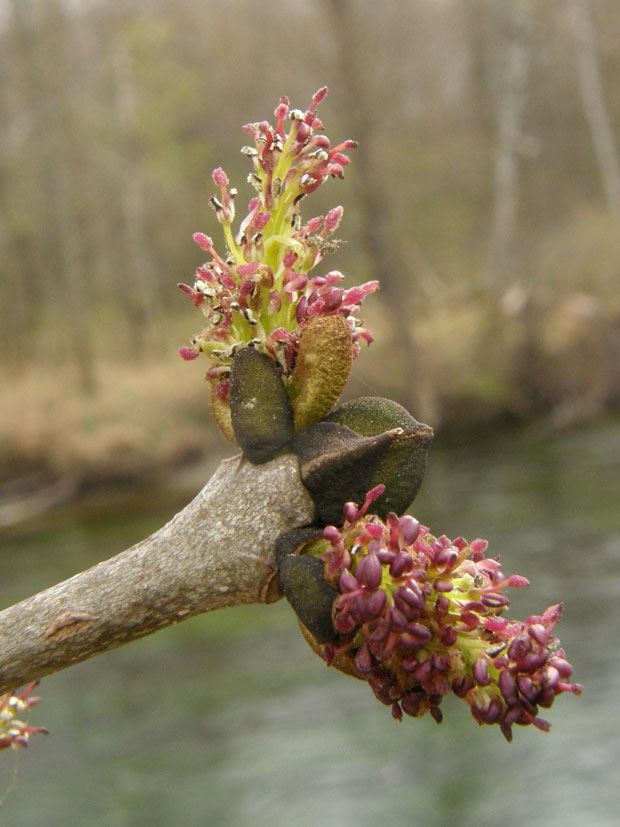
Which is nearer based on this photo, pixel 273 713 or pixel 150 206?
pixel 273 713

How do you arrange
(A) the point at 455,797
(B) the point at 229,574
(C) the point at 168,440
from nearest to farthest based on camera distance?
(B) the point at 229,574
(A) the point at 455,797
(C) the point at 168,440

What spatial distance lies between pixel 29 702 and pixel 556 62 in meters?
38.1

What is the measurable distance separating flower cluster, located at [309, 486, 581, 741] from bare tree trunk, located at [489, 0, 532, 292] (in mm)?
26923

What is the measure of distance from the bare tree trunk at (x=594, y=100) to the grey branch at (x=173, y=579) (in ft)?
112

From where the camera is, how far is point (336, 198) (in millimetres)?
30500

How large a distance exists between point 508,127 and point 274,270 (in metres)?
32.3

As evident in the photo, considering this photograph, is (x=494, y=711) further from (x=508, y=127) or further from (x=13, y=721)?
(x=508, y=127)

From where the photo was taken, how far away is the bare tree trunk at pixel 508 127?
29.7m

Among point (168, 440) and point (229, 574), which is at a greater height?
point (229, 574)

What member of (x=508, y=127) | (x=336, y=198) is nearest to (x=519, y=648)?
(x=336, y=198)

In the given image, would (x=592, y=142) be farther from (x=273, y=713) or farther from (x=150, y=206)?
(x=273, y=713)

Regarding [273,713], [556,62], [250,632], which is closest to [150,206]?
[556,62]

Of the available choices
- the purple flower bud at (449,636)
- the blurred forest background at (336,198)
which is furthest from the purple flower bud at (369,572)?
the blurred forest background at (336,198)

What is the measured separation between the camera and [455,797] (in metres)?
10.3
